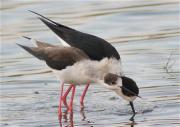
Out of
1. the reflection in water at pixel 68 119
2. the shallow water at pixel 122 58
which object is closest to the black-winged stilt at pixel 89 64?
the reflection in water at pixel 68 119

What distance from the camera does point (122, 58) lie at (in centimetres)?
1363

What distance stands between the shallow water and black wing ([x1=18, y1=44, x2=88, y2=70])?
1.82 feet

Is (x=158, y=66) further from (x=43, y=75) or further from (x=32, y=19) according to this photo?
(x=32, y=19)

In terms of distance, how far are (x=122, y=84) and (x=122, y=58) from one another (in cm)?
283

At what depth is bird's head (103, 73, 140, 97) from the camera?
35.1ft

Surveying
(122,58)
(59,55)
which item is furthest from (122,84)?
(122,58)

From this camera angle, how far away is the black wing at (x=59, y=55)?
36.8 feet

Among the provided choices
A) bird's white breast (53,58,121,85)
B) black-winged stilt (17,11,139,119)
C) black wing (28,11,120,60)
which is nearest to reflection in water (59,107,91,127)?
black-winged stilt (17,11,139,119)

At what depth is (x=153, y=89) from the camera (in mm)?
11773

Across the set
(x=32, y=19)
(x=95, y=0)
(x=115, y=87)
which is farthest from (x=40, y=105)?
(x=95, y=0)

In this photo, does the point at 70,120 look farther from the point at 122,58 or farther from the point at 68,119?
the point at 122,58

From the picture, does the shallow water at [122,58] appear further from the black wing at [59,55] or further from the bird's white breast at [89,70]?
the black wing at [59,55]

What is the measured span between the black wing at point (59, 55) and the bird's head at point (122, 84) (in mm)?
448

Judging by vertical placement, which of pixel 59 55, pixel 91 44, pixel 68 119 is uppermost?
pixel 91 44
